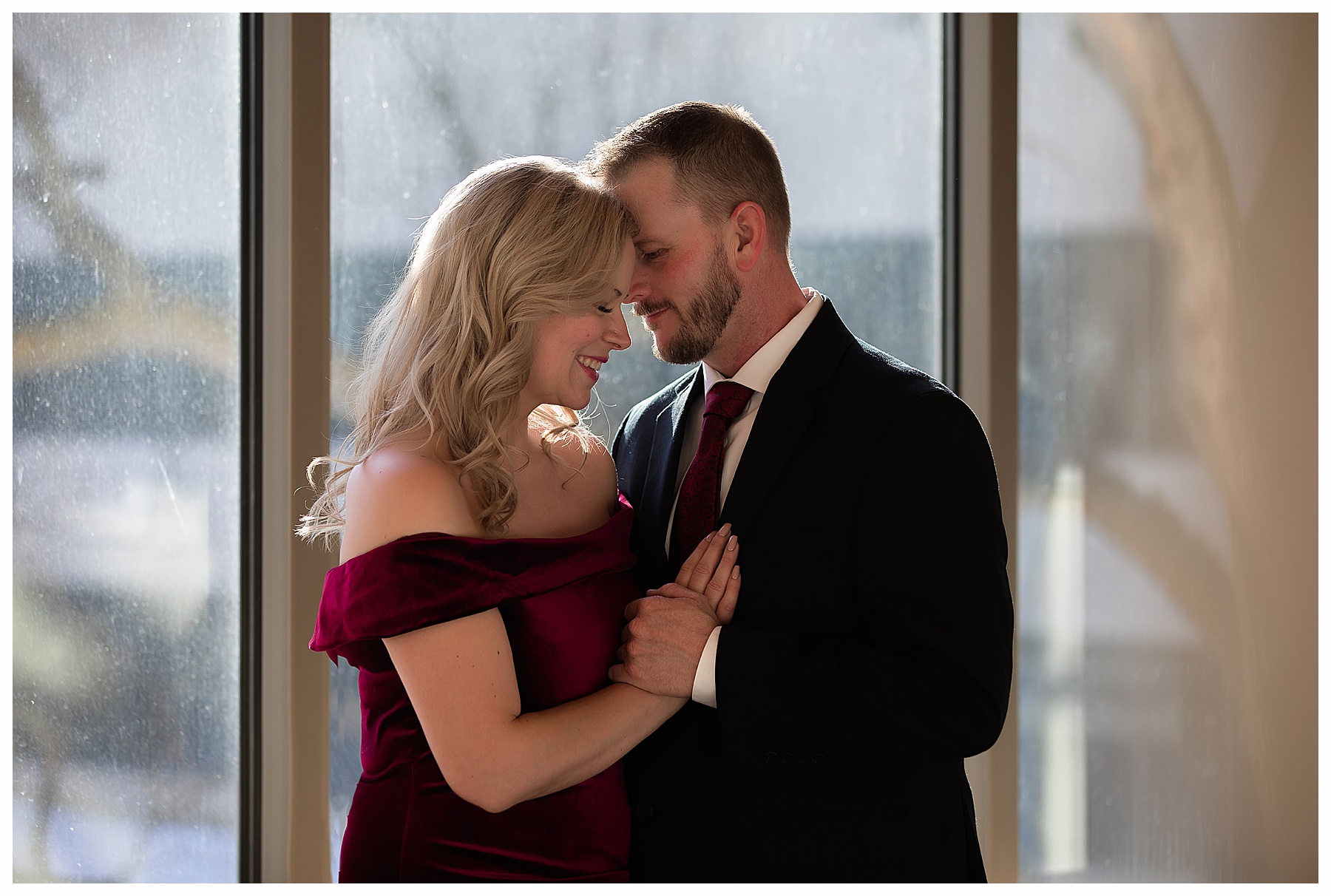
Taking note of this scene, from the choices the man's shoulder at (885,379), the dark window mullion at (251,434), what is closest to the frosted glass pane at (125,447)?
the dark window mullion at (251,434)

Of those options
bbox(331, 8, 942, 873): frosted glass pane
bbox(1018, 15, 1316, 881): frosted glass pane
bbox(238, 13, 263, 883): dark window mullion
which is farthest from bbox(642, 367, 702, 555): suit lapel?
bbox(1018, 15, 1316, 881): frosted glass pane

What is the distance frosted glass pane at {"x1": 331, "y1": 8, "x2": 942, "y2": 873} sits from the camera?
95.6 inches

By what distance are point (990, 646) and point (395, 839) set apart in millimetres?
905

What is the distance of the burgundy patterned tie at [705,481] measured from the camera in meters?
1.65

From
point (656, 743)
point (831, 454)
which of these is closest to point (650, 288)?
point (831, 454)

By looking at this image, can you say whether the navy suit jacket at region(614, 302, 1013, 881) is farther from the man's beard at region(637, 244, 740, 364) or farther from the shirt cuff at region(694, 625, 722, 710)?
the man's beard at region(637, 244, 740, 364)

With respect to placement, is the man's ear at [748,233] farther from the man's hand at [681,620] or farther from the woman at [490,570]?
the man's hand at [681,620]

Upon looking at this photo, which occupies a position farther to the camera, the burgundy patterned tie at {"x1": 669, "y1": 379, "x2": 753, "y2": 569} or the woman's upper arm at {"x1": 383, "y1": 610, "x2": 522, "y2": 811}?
the burgundy patterned tie at {"x1": 669, "y1": 379, "x2": 753, "y2": 569}

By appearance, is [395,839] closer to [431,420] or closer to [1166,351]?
[431,420]

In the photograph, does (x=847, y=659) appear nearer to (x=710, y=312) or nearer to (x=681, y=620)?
(x=681, y=620)

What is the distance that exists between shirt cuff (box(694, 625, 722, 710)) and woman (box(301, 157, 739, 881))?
0.05 meters

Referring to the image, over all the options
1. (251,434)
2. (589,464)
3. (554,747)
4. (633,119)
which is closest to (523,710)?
(554,747)

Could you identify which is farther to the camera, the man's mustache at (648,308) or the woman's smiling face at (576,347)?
the man's mustache at (648,308)

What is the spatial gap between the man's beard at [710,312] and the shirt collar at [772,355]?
0.08m
